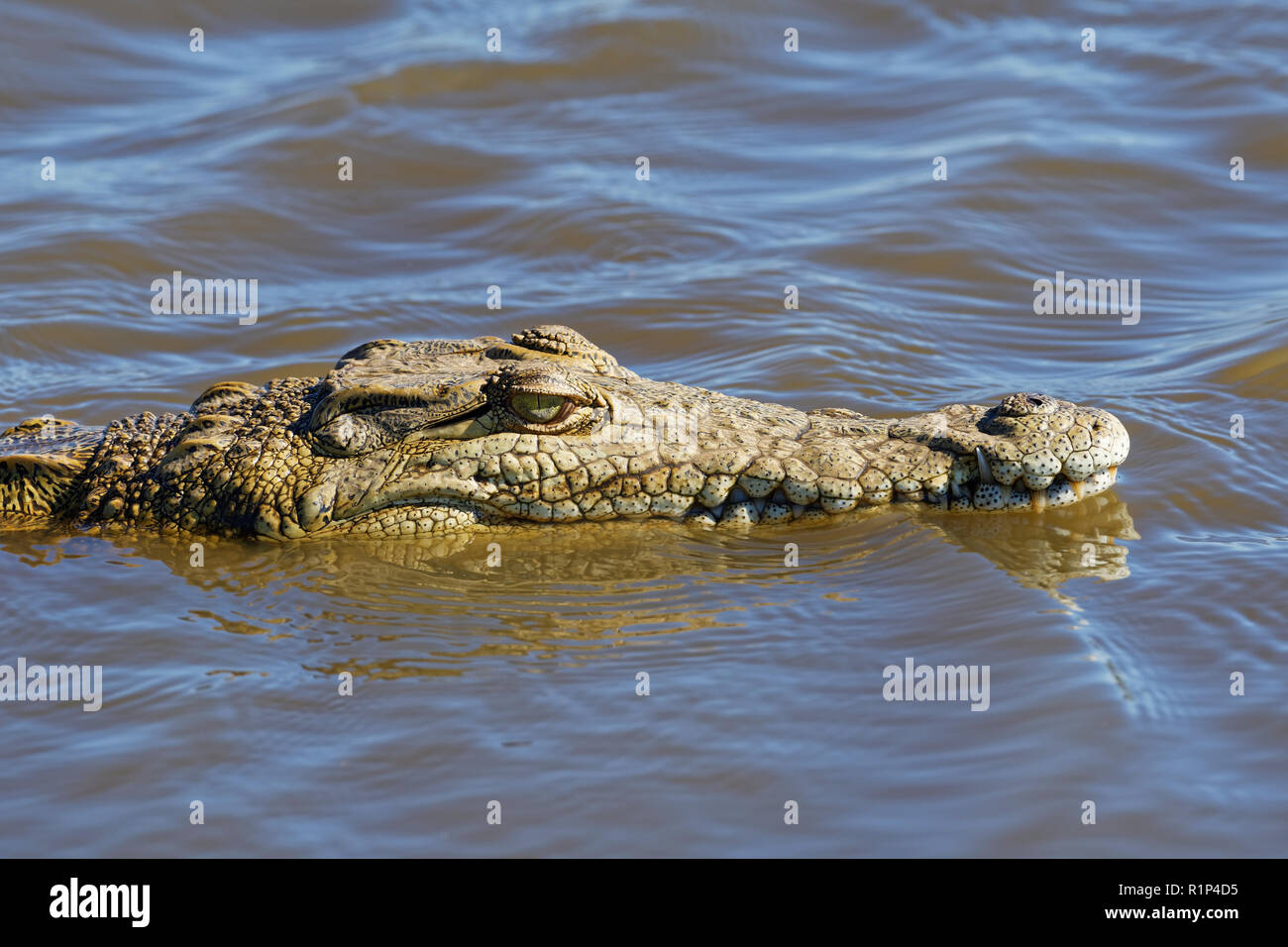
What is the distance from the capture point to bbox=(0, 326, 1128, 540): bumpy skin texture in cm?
Answer: 589

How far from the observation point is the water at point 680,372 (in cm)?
454

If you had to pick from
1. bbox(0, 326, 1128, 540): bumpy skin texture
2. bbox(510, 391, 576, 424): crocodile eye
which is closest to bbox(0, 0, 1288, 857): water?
bbox(0, 326, 1128, 540): bumpy skin texture

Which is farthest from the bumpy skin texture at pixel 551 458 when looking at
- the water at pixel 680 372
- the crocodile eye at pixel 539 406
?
the water at pixel 680 372

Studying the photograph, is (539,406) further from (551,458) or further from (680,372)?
(680,372)

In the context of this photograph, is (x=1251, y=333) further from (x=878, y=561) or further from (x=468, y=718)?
(x=468, y=718)

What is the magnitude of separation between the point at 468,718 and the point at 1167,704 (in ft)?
7.65

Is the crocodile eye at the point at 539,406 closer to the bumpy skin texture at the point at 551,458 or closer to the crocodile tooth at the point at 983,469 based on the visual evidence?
the bumpy skin texture at the point at 551,458

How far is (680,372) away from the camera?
27.8 ft

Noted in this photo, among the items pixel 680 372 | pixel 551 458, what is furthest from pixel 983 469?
pixel 680 372

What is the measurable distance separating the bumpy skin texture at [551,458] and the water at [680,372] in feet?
0.48

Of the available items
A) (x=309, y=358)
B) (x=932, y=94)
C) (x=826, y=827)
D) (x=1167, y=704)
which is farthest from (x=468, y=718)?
(x=932, y=94)

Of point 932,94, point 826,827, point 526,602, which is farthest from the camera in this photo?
point 932,94

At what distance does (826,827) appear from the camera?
429 cm

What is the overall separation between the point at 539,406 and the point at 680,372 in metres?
2.70
